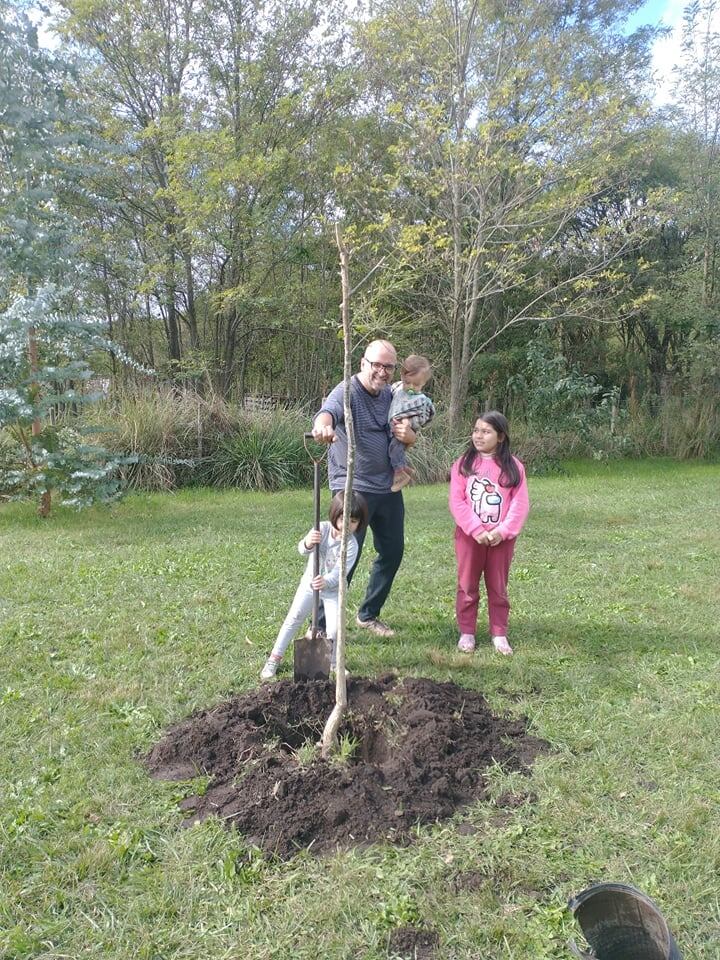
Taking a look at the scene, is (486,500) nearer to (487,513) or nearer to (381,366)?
(487,513)

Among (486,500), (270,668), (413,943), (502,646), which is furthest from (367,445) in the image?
(413,943)

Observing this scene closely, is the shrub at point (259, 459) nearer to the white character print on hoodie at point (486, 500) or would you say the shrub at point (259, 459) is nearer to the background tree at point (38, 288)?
the background tree at point (38, 288)

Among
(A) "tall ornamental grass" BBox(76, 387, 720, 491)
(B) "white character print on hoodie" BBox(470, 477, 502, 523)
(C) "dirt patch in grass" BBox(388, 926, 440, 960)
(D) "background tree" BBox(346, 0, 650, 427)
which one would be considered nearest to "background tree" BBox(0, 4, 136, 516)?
(A) "tall ornamental grass" BBox(76, 387, 720, 491)

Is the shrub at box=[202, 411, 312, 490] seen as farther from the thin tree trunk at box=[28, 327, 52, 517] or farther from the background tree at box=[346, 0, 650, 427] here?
the thin tree trunk at box=[28, 327, 52, 517]

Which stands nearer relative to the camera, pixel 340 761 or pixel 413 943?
pixel 413 943

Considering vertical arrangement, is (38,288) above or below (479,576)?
above

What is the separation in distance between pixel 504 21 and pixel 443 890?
14.4 m

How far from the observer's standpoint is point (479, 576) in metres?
4.24

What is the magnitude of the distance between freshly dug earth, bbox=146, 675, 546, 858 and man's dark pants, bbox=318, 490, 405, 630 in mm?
882

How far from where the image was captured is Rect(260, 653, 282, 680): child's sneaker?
3.72 metres

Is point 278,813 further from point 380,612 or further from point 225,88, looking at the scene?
point 225,88

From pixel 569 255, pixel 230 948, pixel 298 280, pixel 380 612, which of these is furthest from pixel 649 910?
pixel 569 255

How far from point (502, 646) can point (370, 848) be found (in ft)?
6.51

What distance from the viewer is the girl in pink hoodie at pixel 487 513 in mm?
4141
